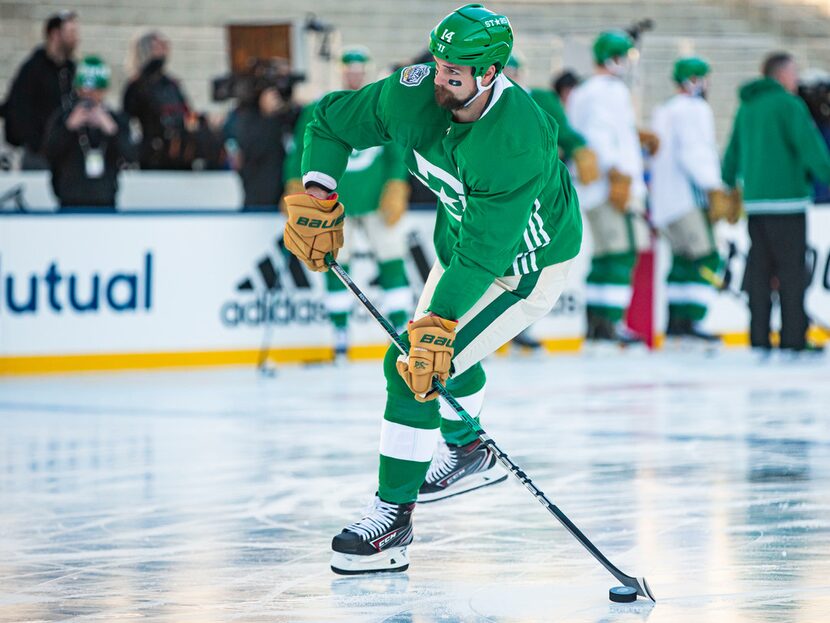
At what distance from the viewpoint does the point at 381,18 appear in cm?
1773

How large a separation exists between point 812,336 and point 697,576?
25.4 ft

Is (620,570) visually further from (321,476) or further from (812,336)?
(812,336)

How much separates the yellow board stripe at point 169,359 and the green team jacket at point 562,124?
1.41m

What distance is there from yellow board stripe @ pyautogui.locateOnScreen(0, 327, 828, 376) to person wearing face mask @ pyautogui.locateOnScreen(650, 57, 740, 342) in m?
0.95

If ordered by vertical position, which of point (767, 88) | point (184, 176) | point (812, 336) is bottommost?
point (812, 336)

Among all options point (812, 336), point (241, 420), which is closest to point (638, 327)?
point (812, 336)

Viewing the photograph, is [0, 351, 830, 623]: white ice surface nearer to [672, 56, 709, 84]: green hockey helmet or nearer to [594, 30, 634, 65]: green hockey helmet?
[594, 30, 634, 65]: green hockey helmet

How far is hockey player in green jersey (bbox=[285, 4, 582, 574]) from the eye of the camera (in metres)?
3.97

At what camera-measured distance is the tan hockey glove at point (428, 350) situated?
3953 mm

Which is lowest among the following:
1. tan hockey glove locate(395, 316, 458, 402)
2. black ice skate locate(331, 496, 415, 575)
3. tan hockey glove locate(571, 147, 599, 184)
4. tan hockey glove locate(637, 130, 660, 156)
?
black ice skate locate(331, 496, 415, 575)

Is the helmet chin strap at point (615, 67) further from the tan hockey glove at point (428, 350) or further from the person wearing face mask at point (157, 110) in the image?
the tan hockey glove at point (428, 350)

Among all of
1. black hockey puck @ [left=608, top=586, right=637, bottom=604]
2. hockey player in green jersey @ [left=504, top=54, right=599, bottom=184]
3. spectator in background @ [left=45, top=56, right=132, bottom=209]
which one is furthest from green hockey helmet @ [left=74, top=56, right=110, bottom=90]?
black hockey puck @ [left=608, top=586, right=637, bottom=604]

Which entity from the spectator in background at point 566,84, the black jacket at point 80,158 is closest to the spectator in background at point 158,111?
the black jacket at point 80,158

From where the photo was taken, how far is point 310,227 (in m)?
4.35
